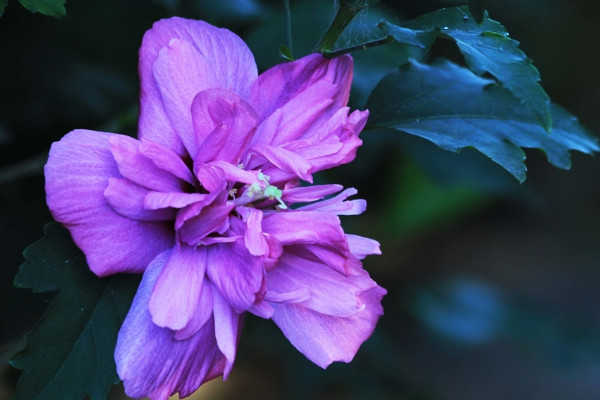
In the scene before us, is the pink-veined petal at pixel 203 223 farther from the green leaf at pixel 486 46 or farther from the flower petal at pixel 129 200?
the green leaf at pixel 486 46

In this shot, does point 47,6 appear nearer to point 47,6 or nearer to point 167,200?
point 47,6

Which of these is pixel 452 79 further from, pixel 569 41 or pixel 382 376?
pixel 569 41

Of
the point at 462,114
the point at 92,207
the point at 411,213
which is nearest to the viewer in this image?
the point at 92,207

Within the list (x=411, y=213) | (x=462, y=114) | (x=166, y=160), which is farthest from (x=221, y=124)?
(x=411, y=213)

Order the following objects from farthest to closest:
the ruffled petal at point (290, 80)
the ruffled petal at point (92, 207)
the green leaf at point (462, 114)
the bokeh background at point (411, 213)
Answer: the bokeh background at point (411, 213) < the green leaf at point (462, 114) < the ruffled petal at point (290, 80) < the ruffled petal at point (92, 207)

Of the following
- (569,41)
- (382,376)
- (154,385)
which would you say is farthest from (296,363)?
(569,41)

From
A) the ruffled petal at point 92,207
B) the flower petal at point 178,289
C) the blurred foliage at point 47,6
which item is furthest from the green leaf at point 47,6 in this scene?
the flower petal at point 178,289

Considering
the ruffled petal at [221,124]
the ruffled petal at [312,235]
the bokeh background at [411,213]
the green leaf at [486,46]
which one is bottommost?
the bokeh background at [411,213]
